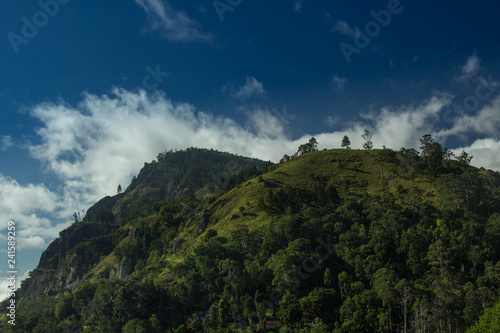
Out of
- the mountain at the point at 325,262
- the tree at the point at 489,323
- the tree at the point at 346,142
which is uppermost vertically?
the tree at the point at 346,142

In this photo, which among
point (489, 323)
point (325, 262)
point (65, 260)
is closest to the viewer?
point (489, 323)

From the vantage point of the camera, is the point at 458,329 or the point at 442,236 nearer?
the point at 458,329

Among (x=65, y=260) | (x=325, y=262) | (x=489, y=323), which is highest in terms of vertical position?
(x=65, y=260)

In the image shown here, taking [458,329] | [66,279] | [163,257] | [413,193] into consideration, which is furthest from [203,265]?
[66,279]

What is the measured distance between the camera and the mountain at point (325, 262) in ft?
204

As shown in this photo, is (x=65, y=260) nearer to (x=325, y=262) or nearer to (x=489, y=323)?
(x=325, y=262)

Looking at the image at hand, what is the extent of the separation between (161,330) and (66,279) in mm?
111829

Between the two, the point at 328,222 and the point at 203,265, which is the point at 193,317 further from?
the point at 328,222

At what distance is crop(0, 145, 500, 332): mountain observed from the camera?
2453 inches

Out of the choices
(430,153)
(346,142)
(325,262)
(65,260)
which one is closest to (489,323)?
(325,262)

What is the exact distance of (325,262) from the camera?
265ft

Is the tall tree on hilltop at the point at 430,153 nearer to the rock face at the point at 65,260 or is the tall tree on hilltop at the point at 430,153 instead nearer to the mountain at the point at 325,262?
the mountain at the point at 325,262

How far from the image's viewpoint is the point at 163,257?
120938 millimetres

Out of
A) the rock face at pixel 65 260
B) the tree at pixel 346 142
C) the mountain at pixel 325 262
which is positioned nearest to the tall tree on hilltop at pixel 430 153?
the mountain at pixel 325 262
